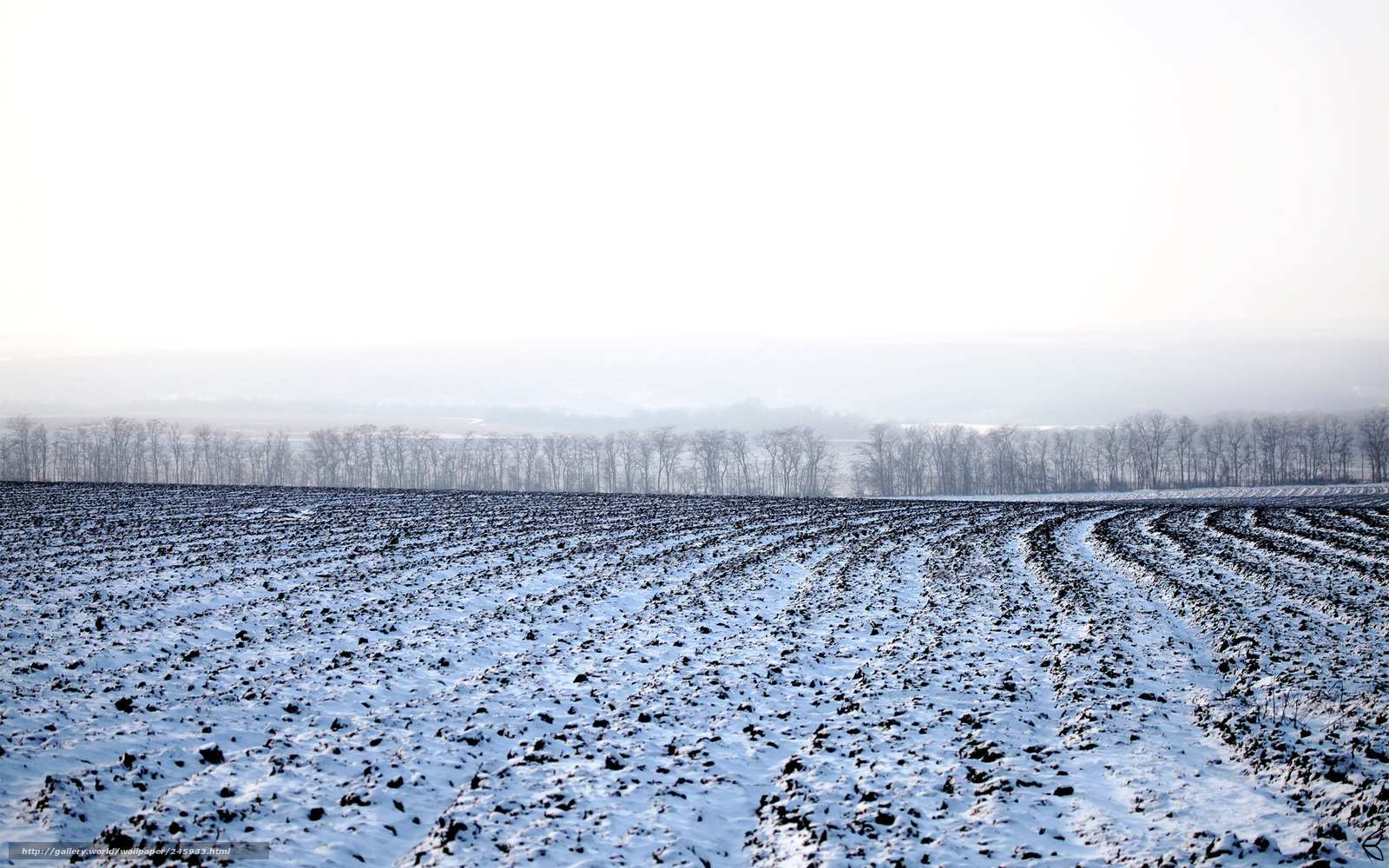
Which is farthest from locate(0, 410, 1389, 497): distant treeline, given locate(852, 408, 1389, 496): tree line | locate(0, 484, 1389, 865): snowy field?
locate(0, 484, 1389, 865): snowy field

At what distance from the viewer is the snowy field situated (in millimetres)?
7828

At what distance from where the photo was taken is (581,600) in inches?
750

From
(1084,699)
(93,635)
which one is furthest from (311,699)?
(1084,699)

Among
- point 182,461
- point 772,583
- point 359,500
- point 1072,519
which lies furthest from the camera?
point 182,461

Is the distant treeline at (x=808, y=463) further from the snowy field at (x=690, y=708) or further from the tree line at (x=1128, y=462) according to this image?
the snowy field at (x=690, y=708)

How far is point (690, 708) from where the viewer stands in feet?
38.0

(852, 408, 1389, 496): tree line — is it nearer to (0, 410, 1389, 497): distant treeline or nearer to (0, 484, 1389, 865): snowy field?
(0, 410, 1389, 497): distant treeline

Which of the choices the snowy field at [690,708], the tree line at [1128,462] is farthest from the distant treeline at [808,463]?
the snowy field at [690,708]

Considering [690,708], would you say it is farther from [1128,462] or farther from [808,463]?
[1128,462]

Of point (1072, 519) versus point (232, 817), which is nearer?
point (232, 817)

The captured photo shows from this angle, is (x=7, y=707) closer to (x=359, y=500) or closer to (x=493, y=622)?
(x=493, y=622)

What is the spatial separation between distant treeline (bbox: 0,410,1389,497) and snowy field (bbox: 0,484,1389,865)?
341ft

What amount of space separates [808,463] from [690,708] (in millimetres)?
140335

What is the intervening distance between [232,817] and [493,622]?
8.70 meters
